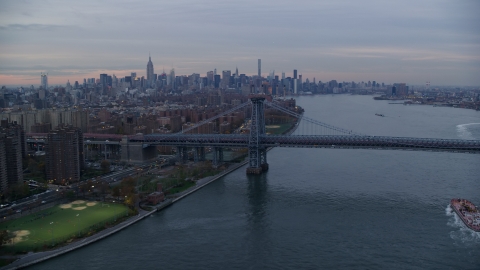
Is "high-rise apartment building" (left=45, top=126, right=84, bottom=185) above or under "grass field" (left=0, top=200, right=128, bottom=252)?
above

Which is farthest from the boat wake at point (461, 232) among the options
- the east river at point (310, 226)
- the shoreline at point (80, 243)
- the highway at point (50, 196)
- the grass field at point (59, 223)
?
the highway at point (50, 196)

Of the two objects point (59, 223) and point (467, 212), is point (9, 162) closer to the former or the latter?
point (59, 223)

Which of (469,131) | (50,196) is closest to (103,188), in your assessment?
(50,196)

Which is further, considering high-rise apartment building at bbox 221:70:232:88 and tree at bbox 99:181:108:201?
high-rise apartment building at bbox 221:70:232:88

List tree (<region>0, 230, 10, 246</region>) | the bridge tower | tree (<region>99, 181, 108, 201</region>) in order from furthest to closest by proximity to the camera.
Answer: the bridge tower
tree (<region>99, 181, 108, 201</region>)
tree (<region>0, 230, 10, 246</region>)

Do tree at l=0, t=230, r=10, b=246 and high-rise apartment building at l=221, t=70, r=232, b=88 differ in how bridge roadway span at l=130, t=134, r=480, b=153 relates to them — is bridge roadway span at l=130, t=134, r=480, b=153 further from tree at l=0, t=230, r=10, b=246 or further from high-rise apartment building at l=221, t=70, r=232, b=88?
high-rise apartment building at l=221, t=70, r=232, b=88

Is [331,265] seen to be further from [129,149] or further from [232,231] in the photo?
[129,149]

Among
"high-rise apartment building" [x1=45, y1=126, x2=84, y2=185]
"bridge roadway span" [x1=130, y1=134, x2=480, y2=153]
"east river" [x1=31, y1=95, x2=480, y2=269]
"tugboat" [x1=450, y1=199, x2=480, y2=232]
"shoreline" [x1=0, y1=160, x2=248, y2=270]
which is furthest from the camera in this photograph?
"bridge roadway span" [x1=130, y1=134, x2=480, y2=153]

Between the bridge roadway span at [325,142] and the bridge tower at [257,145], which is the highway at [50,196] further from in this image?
the bridge tower at [257,145]

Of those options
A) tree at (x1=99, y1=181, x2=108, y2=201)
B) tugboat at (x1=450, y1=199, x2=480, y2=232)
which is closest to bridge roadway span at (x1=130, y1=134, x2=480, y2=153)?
tugboat at (x1=450, y1=199, x2=480, y2=232)
